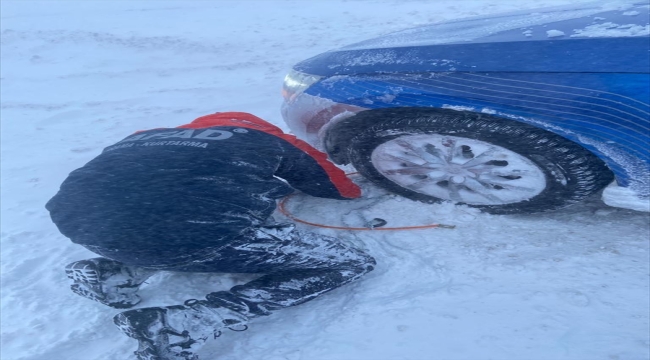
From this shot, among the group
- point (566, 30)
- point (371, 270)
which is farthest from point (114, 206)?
point (566, 30)

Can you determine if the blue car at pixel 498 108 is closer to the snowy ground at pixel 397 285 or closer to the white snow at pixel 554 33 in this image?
the white snow at pixel 554 33

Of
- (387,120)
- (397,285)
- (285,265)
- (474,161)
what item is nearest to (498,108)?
(474,161)

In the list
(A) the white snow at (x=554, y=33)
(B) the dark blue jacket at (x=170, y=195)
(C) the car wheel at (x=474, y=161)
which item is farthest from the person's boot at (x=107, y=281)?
(A) the white snow at (x=554, y=33)

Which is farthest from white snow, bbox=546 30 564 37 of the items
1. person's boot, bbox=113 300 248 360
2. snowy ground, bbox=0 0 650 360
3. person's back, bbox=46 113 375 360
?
person's boot, bbox=113 300 248 360

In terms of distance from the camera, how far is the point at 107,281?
2584mm

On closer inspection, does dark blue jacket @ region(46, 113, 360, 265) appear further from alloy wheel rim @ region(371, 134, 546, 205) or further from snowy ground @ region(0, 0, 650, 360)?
alloy wheel rim @ region(371, 134, 546, 205)

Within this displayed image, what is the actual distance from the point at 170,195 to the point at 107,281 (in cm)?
51

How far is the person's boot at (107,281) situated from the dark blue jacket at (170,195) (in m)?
0.13

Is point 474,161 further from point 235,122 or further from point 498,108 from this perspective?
point 235,122

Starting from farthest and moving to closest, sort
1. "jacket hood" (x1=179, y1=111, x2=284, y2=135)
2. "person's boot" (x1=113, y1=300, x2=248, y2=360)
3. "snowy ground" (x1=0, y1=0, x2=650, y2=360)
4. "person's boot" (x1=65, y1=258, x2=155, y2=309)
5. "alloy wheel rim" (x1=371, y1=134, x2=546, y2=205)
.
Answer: "jacket hood" (x1=179, y1=111, x2=284, y2=135)
"alloy wheel rim" (x1=371, y1=134, x2=546, y2=205)
"person's boot" (x1=65, y1=258, x2=155, y2=309)
"snowy ground" (x1=0, y1=0, x2=650, y2=360)
"person's boot" (x1=113, y1=300, x2=248, y2=360)

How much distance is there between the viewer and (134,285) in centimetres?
267

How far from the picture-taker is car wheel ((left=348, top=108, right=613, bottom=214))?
273 centimetres

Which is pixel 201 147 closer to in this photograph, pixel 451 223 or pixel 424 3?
pixel 451 223

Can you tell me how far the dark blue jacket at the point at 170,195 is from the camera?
2.41 meters
